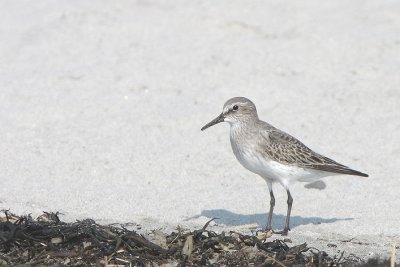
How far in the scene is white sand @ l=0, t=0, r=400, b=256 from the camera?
29.3ft

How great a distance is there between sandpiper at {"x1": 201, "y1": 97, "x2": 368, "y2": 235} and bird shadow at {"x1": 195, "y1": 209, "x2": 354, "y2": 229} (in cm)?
30

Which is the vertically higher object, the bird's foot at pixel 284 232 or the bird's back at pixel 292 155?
the bird's back at pixel 292 155

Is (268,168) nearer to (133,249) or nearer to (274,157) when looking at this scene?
(274,157)

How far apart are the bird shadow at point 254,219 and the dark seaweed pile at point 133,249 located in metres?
1.79

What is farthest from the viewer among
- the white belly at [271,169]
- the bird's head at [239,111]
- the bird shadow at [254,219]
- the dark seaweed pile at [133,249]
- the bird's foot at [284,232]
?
the bird's head at [239,111]

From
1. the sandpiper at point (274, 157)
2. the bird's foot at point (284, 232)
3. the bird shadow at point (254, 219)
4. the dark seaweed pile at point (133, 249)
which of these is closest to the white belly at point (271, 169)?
the sandpiper at point (274, 157)

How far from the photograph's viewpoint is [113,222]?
8.16 m

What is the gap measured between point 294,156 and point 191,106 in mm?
2692

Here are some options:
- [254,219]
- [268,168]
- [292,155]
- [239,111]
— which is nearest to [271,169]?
[268,168]

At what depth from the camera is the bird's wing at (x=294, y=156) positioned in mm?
8578

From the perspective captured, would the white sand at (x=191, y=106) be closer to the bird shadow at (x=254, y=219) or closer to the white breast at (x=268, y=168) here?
the bird shadow at (x=254, y=219)

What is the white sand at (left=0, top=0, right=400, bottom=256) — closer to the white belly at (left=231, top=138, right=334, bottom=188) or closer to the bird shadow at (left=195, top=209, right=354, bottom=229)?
the bird shadow at (left=195, top=209, right=354, bottom=229)

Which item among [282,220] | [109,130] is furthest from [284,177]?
[109,130]

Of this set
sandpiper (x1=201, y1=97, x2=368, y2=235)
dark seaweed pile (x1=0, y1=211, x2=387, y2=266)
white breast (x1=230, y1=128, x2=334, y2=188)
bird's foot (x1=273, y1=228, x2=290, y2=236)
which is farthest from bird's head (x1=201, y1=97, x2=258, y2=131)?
dark seaweed pile (x1=0, y1=211, x2=387, y2=266)
